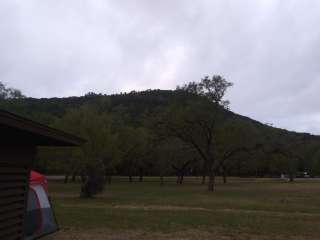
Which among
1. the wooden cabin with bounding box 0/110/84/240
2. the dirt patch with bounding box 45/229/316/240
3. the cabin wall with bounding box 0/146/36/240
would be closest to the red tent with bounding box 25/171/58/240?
the dirt patch with bounding box 45/229/316/240

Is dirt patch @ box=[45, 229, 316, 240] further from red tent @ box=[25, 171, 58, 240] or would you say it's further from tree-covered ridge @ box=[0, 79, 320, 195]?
tree-covered ridge @ box=[0, 79, 320, 195]

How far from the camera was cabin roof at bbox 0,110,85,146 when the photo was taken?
26.8ft

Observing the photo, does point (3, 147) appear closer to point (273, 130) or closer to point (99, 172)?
point (99, 172)

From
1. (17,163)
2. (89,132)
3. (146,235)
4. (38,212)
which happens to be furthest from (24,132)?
(89,132)

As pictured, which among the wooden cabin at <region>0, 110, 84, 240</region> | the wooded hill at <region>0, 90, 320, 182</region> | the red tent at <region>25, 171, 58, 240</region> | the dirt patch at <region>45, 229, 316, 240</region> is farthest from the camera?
the wooded hill at <region>0, 90, 320, 182</region>

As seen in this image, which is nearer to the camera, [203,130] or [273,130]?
[203,130]

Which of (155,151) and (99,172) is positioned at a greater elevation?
(155,151)

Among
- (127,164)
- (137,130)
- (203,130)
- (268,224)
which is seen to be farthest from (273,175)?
(268,224)

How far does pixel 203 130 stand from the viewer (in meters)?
57.4

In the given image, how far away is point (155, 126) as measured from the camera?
5878 cm

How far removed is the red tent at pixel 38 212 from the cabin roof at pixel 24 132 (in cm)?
274

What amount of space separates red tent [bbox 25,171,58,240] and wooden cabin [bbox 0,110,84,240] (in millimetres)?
2409

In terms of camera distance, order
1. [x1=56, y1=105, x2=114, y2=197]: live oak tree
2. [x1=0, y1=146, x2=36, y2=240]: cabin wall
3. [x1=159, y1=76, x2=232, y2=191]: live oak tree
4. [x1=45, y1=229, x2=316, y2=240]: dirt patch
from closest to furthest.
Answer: [x1=0, y1=146, x2=36, y2=240]: cabin wall < [x1=45, y1=229, x2=316, y2=240]: dirt patch < [x1=56, y1=105, x2=114, y2=197]: live oak tree < [x1=159, y1=76, x2=232, y2=191]: live oak tree

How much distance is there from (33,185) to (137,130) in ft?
197
